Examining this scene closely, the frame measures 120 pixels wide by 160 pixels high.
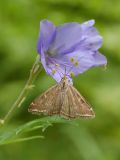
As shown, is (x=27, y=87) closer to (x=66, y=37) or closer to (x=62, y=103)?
(x=62, y=103)

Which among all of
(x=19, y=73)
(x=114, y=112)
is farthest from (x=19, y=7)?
(x=114, y=112)

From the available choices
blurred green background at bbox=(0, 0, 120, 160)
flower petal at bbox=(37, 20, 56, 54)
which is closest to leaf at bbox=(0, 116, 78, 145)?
flower petal at bbox=(37, 20, 56, 54)

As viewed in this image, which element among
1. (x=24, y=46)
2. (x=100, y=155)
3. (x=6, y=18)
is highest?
(x=6, y=18)

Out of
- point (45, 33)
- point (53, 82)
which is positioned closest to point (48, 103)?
point (45, 33)

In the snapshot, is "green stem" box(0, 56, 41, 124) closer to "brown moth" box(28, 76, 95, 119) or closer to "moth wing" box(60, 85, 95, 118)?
"brown moth" box(28, 76, 95, 119)

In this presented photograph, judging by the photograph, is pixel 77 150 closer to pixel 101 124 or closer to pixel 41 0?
pixel 101 124

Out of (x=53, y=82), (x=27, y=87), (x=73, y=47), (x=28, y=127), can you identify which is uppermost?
(x=53, y=82)

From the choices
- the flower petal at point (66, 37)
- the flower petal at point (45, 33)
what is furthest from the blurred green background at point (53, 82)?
the flower petal at point (45, 33)
